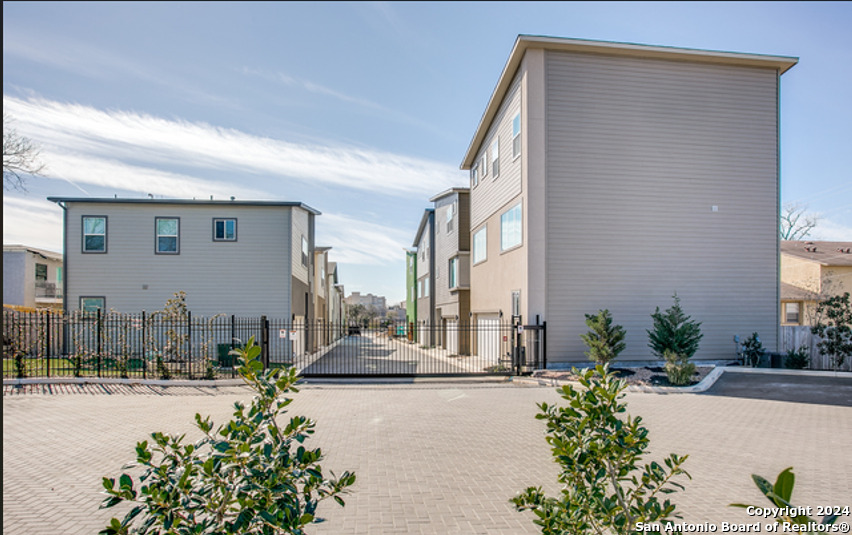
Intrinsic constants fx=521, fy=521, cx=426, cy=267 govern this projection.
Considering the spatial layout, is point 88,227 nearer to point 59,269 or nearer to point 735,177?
point 59,269

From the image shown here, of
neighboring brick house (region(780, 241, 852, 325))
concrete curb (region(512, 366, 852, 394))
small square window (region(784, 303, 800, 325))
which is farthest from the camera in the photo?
small square window (region(784, 303, 800, 325))

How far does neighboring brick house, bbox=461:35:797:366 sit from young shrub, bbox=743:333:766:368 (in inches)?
18.0

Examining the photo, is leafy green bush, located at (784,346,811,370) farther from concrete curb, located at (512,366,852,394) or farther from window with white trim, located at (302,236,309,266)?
window with white trim, located at (302,236,309,266)

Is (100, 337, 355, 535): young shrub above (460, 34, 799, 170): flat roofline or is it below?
below

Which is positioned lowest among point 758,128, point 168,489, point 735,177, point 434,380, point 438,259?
point 434,380

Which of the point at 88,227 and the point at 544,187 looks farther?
the point at 88,227

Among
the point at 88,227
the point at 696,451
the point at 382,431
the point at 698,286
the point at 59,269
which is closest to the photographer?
the point at 696,451

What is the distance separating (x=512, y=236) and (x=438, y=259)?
1401 centimetres

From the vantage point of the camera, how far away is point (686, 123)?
1739cm

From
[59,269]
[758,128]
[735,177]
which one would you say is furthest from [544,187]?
[59,269]

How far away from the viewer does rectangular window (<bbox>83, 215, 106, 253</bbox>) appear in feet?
70.7

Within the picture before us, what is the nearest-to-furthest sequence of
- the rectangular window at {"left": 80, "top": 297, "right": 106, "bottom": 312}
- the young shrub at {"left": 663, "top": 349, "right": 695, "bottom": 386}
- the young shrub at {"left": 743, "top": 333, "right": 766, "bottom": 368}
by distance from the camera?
the young shrub at {"left": 663, "top": 349, "right": 695, "bottom": 386}, the young shrub at {"left": 743, "top": 333, "right": 766, "bottom": 368}, the rectangular window at {"left": 80, "top": 297, "right": 106, "bottom": 312}

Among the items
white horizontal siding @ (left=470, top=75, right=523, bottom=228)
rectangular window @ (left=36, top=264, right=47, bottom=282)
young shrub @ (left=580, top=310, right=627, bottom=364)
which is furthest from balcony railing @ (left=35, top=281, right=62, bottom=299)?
young shrub @ (left=580, top=310, right=627, bottom=364)

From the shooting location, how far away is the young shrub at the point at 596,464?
3.09 m
